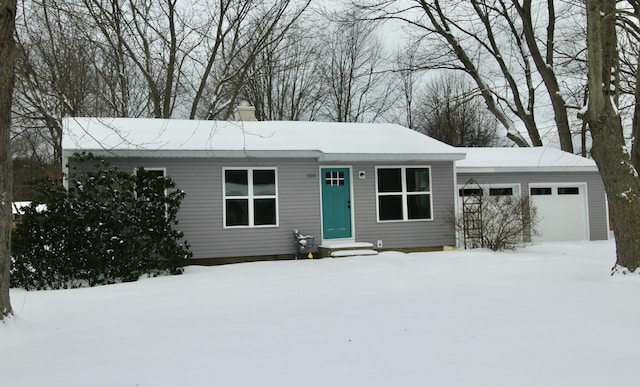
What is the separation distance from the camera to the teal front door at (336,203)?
40.3ft

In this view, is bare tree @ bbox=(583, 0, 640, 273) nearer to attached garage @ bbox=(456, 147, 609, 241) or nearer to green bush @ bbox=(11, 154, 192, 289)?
attached garage @ bbox=(456, 147, 609, 241)

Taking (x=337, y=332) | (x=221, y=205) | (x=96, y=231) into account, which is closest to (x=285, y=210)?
(x=221, y=205)

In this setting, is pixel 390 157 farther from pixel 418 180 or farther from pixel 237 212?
pixel 237 212

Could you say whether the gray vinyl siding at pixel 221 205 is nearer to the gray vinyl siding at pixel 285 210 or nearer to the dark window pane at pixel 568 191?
the gray vinyl siding at pixel 285 210

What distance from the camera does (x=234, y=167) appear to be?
11602 millimetres

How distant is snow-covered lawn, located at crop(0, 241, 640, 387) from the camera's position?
12.4 ft

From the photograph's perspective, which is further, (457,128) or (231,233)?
(457,128)

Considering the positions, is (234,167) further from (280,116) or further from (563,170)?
(280,116)

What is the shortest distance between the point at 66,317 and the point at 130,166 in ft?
17.7

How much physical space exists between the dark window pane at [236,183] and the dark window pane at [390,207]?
11.2ft

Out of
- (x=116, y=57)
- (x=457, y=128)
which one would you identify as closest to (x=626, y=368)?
(x=116, y=57)

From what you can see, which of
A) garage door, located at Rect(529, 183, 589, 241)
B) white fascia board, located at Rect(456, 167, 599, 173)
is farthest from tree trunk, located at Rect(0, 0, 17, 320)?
garage door, located at Rect(529, 183, 589, 241)

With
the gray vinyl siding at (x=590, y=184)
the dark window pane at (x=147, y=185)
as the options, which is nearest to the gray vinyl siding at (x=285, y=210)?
the dark window pane at (x=147, y=185)

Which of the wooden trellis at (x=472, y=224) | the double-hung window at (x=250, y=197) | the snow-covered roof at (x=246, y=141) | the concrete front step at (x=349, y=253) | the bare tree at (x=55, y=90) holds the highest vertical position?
the bare tree at (x=55, y=90)
